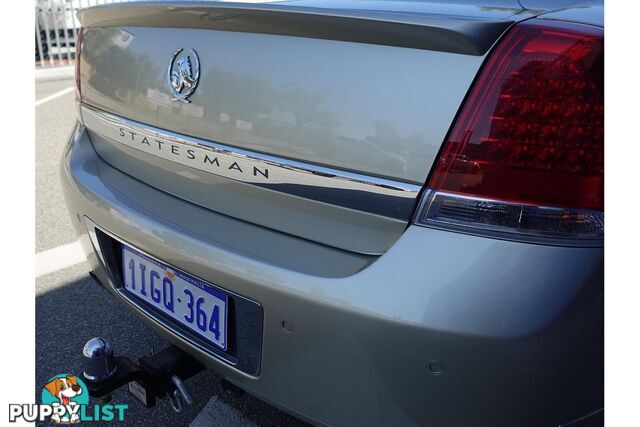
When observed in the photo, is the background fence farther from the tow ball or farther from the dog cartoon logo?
the tow ball

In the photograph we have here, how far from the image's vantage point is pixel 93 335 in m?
2.37

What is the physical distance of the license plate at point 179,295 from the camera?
145cm

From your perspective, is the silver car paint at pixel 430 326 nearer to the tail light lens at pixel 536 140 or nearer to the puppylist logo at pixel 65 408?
the tail light lens at pixel 536 140

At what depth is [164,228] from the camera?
1528mm

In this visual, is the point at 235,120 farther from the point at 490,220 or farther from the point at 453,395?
the point at 453,395

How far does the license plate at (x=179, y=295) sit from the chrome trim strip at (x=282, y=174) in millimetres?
279

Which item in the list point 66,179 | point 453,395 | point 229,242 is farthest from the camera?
point 66,179

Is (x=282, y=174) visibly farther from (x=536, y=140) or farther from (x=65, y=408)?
(x=65, y=408)

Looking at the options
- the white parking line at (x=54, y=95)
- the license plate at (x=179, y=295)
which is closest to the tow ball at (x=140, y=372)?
the license plate at (x=179, y=295)

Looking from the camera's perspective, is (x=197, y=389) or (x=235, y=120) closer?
(x=235, y=120)

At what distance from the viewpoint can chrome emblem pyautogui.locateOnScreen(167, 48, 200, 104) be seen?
150cm

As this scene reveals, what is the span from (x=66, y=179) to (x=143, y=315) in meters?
0.59

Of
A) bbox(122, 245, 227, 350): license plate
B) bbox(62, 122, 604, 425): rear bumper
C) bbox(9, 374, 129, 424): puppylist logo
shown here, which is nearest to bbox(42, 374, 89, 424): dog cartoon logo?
bbox(9, 374, 129, 424): puppylist logo

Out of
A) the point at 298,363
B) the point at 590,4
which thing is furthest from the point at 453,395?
the point at 590,4
